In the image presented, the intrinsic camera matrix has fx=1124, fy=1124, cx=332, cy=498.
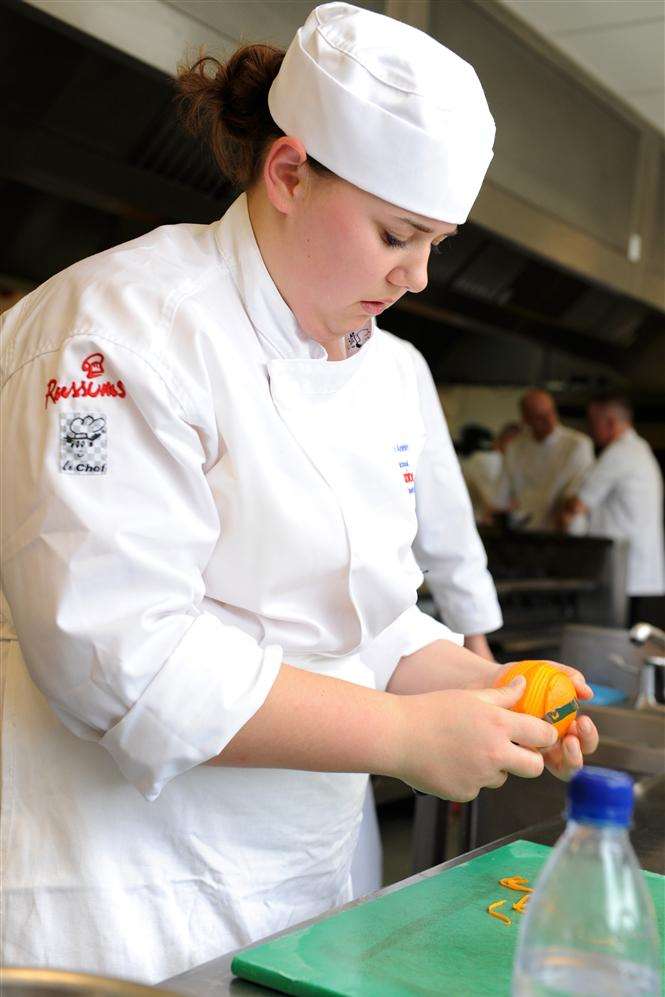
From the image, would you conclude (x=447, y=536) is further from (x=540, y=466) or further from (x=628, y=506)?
(x=540, y=466)

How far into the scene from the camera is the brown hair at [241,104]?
117cm

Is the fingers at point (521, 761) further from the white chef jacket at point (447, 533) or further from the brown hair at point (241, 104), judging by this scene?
the white chef jacket at point (447, 533)

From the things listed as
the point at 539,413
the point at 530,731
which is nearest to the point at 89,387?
the point at 530,731

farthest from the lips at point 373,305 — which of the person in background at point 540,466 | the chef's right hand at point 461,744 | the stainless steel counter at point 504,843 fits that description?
the person in background at point 540,466

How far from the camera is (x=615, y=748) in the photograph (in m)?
1.93

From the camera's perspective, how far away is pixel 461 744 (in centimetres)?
97

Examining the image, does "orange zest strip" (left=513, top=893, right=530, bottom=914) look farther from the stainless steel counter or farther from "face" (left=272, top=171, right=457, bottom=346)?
"face" (left=272, top=171, right=457, bottom=346)

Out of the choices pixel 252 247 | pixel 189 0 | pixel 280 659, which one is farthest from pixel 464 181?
pixel 189 0

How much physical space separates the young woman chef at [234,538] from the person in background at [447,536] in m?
0.99

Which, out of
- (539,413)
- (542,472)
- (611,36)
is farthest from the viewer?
(542,472)

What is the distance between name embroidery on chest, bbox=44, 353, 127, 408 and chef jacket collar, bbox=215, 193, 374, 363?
0.20m

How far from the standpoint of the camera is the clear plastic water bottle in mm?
670

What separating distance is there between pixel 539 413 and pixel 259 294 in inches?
201

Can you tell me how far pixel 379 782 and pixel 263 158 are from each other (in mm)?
2513
